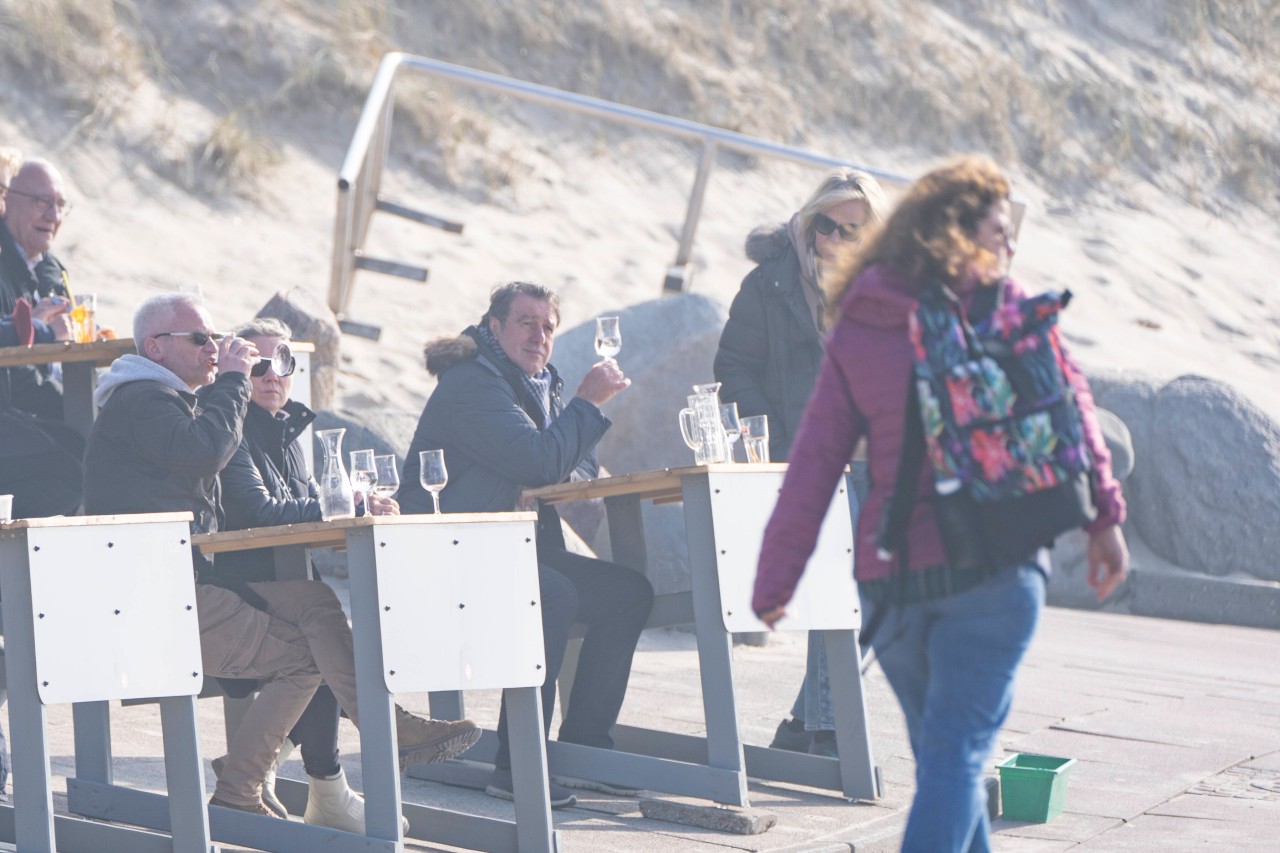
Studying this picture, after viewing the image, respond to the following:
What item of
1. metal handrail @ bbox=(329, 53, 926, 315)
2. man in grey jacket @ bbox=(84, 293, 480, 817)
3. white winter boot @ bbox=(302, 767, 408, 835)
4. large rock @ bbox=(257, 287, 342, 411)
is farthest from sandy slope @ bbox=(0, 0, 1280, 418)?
white winter boot @ bbox=(302, 767, 408, 835)

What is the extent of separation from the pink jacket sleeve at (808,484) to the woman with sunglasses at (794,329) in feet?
8.08

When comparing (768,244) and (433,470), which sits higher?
(768,244)

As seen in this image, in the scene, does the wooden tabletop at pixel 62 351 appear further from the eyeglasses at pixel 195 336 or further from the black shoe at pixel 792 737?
the black shoe at pixel 792 737

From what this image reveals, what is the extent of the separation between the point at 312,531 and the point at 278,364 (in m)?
0.92

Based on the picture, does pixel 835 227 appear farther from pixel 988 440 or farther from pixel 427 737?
pixel 988 440

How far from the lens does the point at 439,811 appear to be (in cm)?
516

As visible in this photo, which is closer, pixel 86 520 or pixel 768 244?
pixel 86 520

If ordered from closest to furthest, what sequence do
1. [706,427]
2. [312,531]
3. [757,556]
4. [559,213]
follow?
1. [312,531]
2. [757,556]
3. [706,427]
4. [559,213]

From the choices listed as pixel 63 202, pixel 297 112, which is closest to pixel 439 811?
pixel 63 202

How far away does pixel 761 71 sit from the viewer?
18406 millimetres

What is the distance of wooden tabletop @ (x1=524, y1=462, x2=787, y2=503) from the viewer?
17.9 ft

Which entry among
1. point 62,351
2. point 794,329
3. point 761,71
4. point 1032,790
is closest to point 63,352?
point 62,351

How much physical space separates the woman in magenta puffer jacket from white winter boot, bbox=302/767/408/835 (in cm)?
192

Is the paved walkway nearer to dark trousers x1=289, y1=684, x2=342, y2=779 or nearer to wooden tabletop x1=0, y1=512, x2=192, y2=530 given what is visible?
dark trousers x1=289, y1=684, x2=342, y2=779
